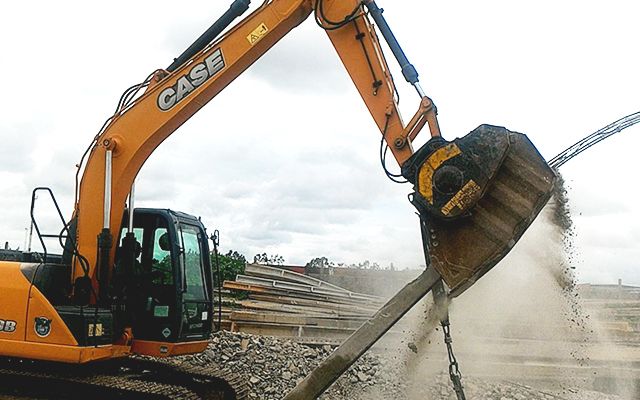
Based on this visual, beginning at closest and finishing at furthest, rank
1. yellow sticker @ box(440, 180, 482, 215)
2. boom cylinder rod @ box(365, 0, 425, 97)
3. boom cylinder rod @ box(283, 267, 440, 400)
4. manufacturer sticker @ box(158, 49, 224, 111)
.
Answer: yellow sticker @ box(440, 180, 482, 215) → boom cylinder rod @ box(283, 267, 440, 400) → boom cylinder rod @ box(365, 0, 425, 97) → manufacturer sticker @ box(158, 49, 224, 111)

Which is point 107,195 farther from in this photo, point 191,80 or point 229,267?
point 229,267

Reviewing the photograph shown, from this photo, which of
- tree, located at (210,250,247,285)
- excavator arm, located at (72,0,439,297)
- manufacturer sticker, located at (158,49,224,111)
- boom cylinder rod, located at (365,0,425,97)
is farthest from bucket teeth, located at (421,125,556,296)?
tree, located at (210,250,247,285)

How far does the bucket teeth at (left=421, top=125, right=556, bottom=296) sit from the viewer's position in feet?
15.9

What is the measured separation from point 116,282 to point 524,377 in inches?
244

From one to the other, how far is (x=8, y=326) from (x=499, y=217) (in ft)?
14.4

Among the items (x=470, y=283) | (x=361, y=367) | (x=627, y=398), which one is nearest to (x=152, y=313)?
(x=470, y=283)

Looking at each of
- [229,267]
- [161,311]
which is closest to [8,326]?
[161,311]

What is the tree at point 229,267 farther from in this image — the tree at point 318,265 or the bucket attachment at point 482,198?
the bucket attachment at point 482,198

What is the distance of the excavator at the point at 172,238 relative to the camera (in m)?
4.93

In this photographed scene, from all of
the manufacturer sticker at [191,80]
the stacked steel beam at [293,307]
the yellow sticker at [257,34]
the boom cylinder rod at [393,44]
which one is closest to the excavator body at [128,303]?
the manufacturer sticker at [191,80]

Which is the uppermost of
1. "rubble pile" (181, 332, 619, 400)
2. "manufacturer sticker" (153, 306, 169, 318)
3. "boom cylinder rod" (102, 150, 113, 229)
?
"boom cylinder rod" (102, 150, 113, 229)

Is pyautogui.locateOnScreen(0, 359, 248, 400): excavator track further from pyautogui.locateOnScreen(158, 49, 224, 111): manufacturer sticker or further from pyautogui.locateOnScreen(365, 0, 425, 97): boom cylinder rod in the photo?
pyautogui.locateOnScreen(365, 0, 425, 97): boom cylinder rod

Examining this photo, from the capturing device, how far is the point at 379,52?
19.2 ft

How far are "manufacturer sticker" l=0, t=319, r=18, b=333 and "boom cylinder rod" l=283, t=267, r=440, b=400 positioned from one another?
9.05ft
